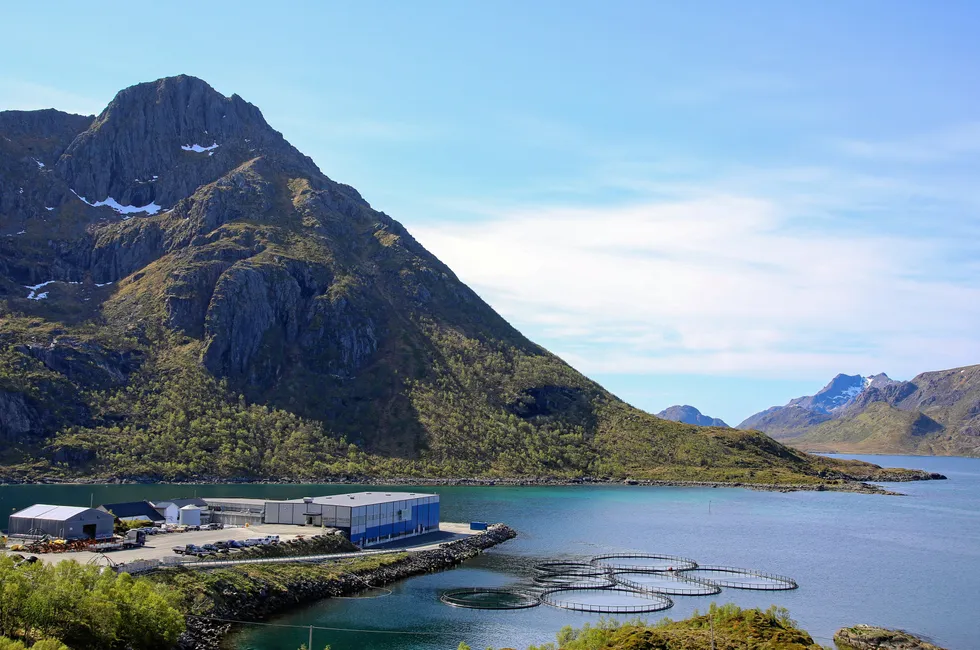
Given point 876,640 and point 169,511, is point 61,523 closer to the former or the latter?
point 169,511

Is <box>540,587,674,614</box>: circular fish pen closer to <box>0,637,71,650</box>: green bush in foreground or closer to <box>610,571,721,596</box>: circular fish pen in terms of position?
<box>610,571,721,596</box>: circular fish pen

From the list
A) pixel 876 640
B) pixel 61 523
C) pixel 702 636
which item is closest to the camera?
pixel 702 636

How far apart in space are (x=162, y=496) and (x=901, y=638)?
11946 centimetres

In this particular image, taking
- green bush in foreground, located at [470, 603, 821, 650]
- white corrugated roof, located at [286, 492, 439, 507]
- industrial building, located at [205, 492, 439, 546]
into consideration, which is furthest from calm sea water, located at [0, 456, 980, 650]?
white corrugated roof, located at [286, 492, 439, 507]

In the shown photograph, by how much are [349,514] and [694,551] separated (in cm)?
4265

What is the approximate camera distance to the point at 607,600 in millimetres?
76750

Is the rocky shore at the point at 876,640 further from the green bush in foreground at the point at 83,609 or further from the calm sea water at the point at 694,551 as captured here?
the green bush in foreground at the point at 83,609

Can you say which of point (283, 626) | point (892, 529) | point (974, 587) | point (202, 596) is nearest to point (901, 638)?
point (974, 587)

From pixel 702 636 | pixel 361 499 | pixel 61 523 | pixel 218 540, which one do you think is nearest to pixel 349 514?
pixel 361 499

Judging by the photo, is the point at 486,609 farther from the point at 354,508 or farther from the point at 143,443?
the point at 143,443

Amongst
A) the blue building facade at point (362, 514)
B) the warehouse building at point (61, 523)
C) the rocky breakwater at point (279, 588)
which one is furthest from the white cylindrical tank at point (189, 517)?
the rocky breakwater at point (279, 588)

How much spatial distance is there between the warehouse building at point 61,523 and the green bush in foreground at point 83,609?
20680 mm

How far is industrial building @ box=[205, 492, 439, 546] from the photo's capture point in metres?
96.2

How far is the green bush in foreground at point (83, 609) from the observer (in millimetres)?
50844
